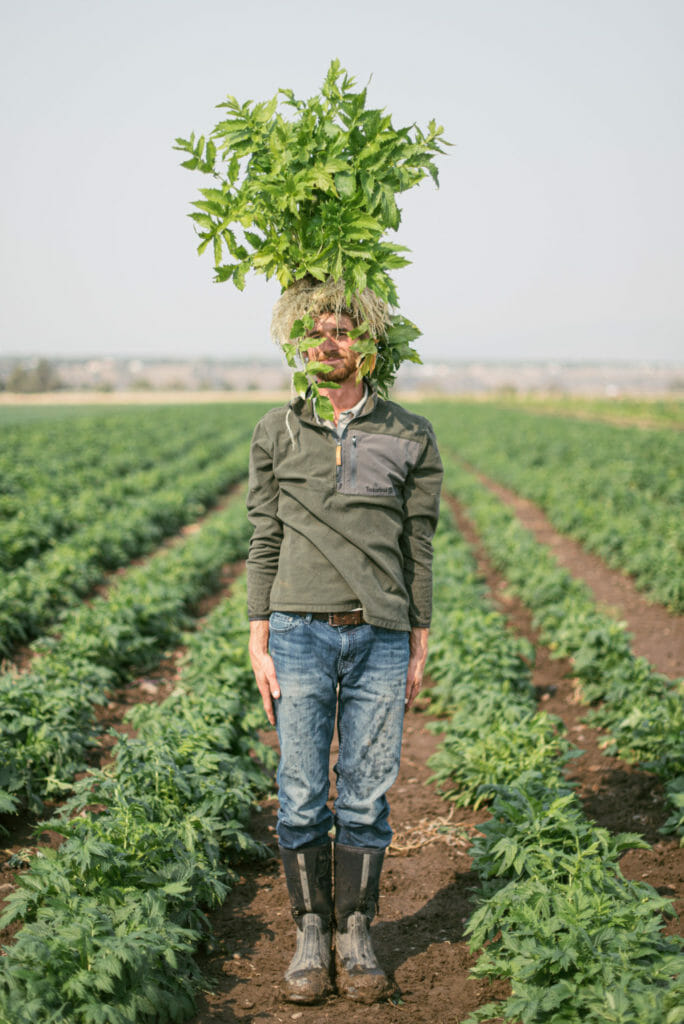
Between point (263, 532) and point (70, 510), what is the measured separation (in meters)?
10.6

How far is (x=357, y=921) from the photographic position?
121 inches

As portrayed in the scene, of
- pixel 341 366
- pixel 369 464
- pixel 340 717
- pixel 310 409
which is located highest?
pixel 341 366

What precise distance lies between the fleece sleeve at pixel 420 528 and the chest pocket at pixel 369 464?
0.39 feet

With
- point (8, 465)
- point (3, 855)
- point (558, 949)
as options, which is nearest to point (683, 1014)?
point (558, 949)

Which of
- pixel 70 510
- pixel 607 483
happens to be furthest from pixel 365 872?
pixel 607 483

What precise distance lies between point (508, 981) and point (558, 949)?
59 centimetres

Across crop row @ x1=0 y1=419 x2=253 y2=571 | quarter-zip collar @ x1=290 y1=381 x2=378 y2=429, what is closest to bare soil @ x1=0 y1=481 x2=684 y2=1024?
quarter-zip collar @ x1=290 y1=381 x2=378 y2=429

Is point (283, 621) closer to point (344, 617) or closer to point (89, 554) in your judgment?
point (344, 617)

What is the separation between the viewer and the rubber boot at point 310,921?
2.98 metres

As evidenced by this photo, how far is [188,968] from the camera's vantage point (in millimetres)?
3090

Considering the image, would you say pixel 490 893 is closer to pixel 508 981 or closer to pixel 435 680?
pixel 508 981

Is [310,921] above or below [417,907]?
above

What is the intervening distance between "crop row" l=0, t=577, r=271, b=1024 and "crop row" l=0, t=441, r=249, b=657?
3032mm

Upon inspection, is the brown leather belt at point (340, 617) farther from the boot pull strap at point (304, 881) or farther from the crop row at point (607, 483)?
the crop row at point (607, 483)
